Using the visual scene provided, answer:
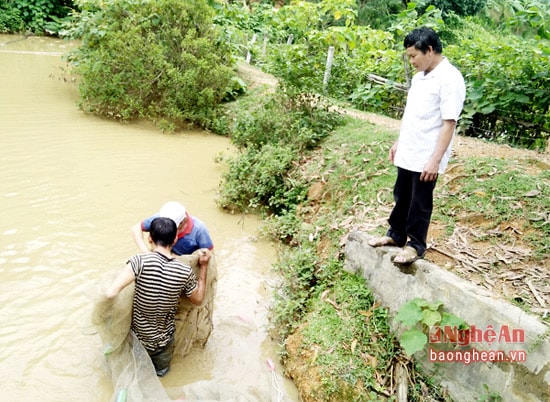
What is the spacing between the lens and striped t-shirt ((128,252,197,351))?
9.65 feet

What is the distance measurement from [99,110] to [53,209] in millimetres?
4673

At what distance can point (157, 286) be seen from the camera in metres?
2.97

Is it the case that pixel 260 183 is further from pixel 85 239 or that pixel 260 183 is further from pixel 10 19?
pixel 10 19

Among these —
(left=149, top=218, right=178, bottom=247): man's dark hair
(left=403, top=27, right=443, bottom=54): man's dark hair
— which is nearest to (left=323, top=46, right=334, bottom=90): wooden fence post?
(left=403, top=27, right=443, bottom=54): man's dark hair

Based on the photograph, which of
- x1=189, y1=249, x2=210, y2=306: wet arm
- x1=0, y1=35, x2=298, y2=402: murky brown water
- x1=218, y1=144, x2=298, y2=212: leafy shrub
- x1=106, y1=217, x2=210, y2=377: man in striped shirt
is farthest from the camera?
x1=218, y1=144, x2=298, y2=212: leafy shrub

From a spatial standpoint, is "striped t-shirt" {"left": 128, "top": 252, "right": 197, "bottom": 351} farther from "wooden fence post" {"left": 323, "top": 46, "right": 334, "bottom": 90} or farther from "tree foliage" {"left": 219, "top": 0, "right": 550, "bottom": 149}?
"wooden fence post" {"left": 323, "top": 46, "right": 334, "bottom": 90}

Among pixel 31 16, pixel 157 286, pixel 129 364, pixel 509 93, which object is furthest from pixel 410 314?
pixel 31 16

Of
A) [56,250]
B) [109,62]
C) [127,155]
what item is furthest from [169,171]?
[109,62]

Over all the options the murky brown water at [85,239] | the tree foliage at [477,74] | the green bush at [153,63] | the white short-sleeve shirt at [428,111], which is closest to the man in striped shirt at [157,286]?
the murky brown water at [85,239]

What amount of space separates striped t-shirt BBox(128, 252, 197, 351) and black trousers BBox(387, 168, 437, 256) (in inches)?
70.5

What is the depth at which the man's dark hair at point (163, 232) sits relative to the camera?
2.96 metres

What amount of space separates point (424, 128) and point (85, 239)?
445 cm

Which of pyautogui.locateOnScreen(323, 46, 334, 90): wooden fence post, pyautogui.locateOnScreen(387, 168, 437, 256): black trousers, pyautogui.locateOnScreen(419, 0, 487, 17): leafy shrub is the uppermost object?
pyautogui.locateOnScreen(419, 0, 487, 17): leafy shrub

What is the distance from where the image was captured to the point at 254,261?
5539 millimetres
